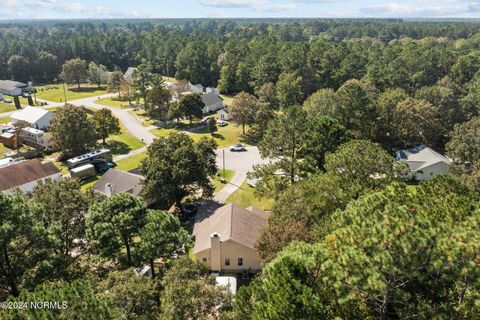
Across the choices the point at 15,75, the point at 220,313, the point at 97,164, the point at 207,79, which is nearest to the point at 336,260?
the point at 220,313

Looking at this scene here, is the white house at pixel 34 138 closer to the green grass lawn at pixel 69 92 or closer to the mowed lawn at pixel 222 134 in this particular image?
the mowed lawn at pixel 222 134

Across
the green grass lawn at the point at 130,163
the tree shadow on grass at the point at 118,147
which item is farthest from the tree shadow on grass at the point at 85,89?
the green grass lawn at the point at 130,163

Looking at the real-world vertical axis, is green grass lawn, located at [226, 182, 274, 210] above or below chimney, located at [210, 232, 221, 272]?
below

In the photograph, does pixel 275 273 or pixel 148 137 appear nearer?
pixel 275 273

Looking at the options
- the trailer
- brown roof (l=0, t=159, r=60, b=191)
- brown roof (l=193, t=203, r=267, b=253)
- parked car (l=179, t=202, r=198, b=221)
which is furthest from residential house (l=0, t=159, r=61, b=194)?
brown roof (l=193, t=203, r=267, b=253)

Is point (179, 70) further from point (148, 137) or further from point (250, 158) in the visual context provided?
point (250, 158)

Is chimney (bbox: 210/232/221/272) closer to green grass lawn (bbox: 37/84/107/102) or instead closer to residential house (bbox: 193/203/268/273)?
residential house (bbox: 193/203/268/273)
